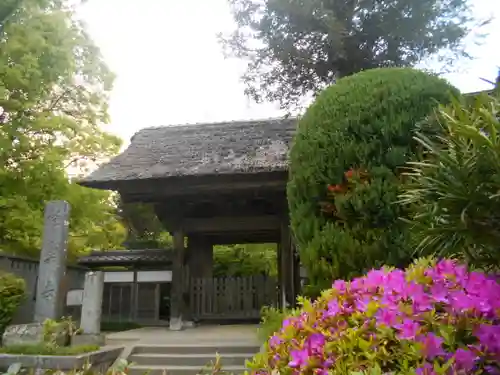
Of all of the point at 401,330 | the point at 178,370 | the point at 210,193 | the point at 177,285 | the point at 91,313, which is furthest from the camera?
the point at 177,285

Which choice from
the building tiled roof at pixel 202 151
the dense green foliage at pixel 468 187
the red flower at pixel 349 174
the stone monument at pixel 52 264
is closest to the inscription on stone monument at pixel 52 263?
the stone monument at pixel 52 264

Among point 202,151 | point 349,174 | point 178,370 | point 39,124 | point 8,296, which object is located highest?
point 39,124

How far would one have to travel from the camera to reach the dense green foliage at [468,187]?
2117mm

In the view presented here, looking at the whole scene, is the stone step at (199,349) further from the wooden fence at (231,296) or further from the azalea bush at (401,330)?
the azalea bush at (401,330)

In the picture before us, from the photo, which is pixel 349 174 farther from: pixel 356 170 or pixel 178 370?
pixel 178 370

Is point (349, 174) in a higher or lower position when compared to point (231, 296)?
higher

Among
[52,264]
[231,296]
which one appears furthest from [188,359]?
[231,296]

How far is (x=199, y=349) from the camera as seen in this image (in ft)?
23.0

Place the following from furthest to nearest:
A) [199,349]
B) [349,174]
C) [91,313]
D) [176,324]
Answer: [176,324] → [91,313] → [199,349] → [349,174]

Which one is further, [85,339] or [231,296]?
[231,296]

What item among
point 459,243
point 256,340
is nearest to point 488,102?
point 459,243

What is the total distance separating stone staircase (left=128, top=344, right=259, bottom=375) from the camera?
6.51 metres

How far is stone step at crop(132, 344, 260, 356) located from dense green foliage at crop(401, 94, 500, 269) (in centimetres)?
498

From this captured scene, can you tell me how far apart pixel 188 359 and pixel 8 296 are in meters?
3.32
